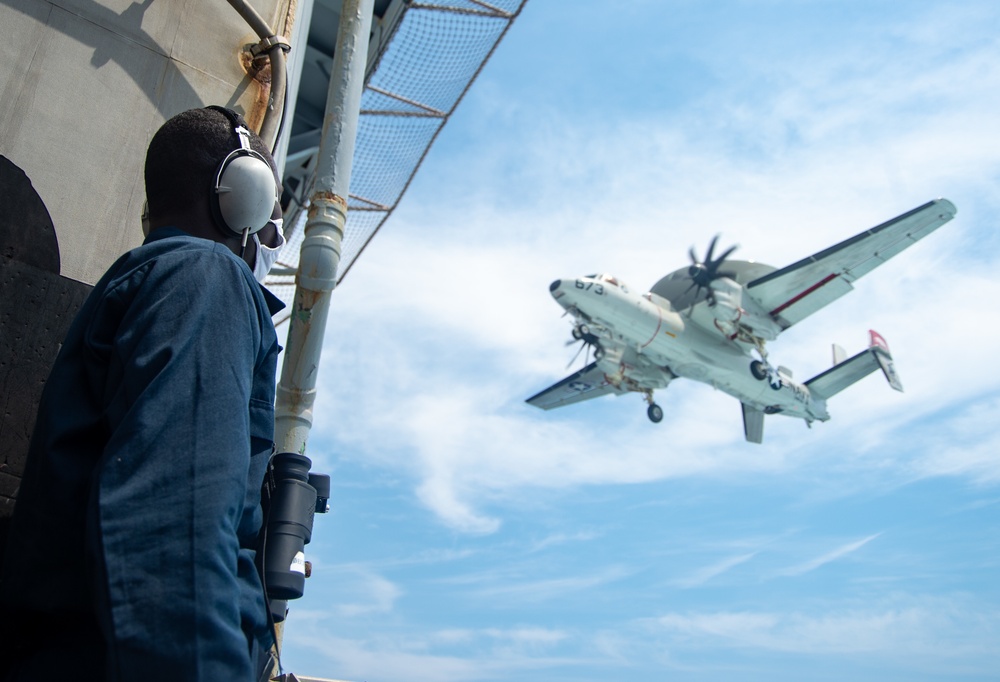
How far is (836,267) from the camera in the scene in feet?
98.1

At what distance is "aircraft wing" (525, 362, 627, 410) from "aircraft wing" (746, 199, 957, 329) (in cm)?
988

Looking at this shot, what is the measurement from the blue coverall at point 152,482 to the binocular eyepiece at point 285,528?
4.1 inches

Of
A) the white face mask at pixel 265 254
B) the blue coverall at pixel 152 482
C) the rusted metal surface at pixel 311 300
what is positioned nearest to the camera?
the blue coverall at pixel 152 482

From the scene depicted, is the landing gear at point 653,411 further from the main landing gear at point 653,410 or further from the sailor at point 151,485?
the sailor at point 151,485

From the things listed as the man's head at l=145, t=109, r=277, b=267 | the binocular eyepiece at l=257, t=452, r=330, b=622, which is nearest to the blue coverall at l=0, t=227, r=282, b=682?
the binocular eyepiece at l=257, t=452, r=330, b=622

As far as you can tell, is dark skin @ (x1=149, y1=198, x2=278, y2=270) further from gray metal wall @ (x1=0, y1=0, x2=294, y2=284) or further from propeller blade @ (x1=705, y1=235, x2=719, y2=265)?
propeller blade @ (x1=705, y1=235, x2=719, y2=265)

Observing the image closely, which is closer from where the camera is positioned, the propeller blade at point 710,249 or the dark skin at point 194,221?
the dark skin at point 194,221

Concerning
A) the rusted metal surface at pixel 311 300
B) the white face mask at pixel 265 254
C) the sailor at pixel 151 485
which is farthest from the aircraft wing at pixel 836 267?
the sailor at pixel 151 485

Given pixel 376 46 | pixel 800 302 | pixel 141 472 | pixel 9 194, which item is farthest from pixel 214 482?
Answer: pixel 800 302

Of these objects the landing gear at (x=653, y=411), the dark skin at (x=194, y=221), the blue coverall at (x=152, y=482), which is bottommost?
the blue coverall at (x=152, y=482)

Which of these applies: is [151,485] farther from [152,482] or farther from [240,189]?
[240,189]

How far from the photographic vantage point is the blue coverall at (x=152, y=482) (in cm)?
143

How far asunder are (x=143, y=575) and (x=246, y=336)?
0.61 metres

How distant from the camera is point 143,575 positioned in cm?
145
